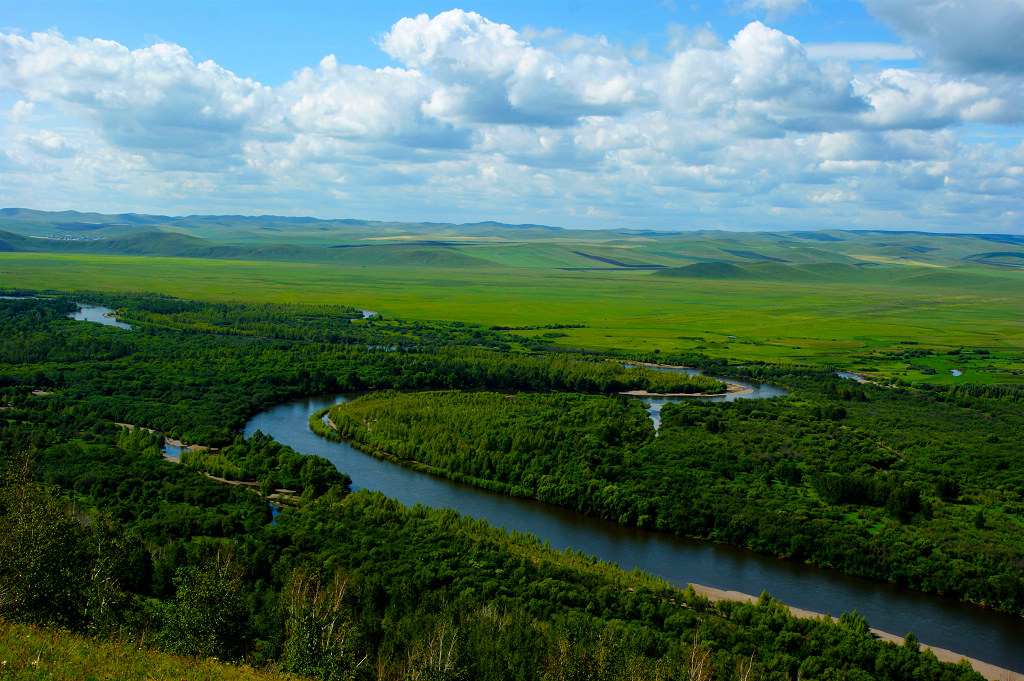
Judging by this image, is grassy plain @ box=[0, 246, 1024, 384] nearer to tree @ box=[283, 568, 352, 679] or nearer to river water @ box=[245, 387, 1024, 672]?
river water @ box=[245, 387, 1024, 672]

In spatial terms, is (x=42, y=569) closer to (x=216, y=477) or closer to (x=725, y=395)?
(x=216, y=477)

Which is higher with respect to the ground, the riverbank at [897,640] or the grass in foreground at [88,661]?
the grass in foreground at [88,661]

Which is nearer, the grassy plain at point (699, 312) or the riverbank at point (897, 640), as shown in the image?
the riverbank at point (897, 640)

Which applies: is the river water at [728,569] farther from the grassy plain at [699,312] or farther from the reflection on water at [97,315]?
the reflection on water at [97,315]

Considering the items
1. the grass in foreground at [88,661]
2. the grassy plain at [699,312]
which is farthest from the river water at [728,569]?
the grassy plain at [699,312]

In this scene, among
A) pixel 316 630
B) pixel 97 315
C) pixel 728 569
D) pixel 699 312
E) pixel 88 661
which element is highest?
pixel 88 661

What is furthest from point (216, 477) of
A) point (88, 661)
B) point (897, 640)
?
point (897, 640)
